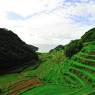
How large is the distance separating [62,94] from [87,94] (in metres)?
5.33

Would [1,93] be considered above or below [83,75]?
below

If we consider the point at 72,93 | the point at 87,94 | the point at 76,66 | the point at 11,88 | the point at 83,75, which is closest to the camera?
the point at 87,94

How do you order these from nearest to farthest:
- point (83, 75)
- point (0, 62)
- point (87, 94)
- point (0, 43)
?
point (87, 94) < point (83, 75) < point (0, 62) < point (0, 43)

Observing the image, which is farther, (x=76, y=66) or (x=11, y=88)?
(x=76, y=66)

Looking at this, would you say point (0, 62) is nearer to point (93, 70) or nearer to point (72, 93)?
point (72, 93)

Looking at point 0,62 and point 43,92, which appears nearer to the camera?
point 43,92

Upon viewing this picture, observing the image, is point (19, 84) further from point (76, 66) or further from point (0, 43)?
point (0, 43)

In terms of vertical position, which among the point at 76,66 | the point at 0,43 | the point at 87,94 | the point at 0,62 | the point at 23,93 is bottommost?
the point at 23,93

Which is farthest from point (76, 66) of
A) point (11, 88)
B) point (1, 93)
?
point (1, 93)

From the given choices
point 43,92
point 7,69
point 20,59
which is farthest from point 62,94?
point 20,59

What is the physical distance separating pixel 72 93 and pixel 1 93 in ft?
59.5

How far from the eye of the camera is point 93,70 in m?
24.0

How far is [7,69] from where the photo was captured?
36719 millimetres

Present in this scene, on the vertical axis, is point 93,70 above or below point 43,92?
above
